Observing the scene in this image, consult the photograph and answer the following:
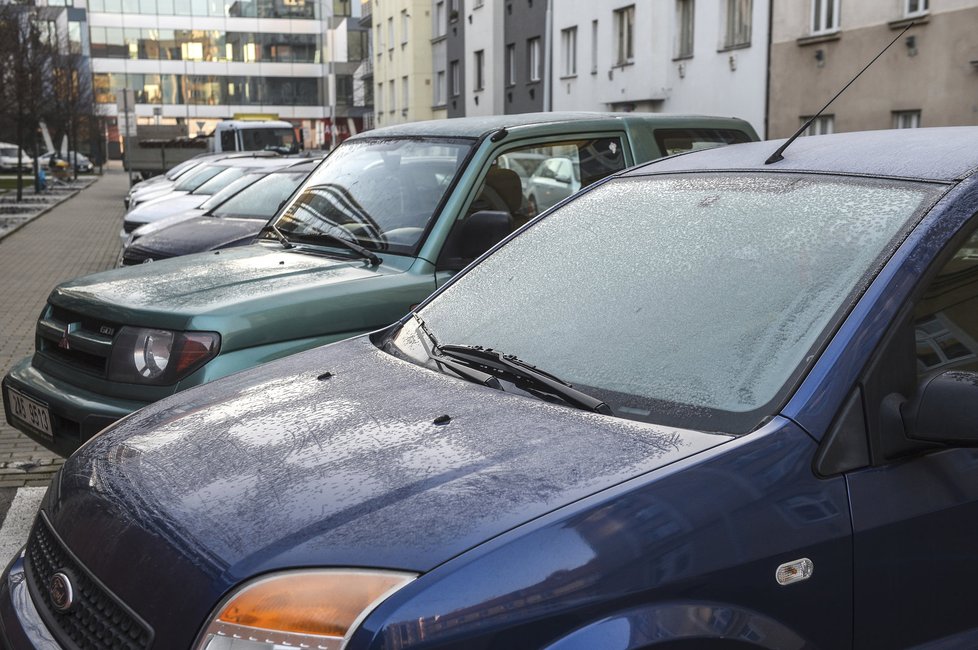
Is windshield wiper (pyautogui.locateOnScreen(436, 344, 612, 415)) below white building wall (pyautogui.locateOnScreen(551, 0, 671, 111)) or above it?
below

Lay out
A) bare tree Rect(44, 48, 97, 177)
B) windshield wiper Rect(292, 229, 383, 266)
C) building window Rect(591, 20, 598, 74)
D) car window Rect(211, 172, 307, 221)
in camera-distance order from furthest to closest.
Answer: bare tree Rect(44, 48, 97, 177) → building window Rect(591, 20, 598, 74) → car window Rect(211, 172, 307, 221) → windshield wiper Rect(292, 229, 383, 266)

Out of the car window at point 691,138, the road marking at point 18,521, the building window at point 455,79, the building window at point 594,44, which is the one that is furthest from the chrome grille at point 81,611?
the building window at point 455,79

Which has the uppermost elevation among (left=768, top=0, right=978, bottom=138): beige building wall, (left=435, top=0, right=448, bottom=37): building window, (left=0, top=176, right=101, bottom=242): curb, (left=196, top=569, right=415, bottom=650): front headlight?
(left=435, top=0, right=448, bottom=37): building window

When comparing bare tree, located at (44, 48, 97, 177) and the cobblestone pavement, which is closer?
the cobblestone pavement

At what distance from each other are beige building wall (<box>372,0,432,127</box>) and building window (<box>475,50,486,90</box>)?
5381mm

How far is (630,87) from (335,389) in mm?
28863

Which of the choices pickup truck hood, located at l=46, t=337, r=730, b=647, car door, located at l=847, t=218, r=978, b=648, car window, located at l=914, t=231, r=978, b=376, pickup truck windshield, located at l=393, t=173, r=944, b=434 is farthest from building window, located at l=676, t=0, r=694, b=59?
car door, located at l=847, t=218, r=978, b=648

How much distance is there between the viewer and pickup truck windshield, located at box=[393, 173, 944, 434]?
238 centimetres

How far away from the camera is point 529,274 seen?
10.6 ft

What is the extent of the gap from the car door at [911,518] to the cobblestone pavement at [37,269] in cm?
486

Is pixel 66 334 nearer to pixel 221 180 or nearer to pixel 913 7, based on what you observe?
pixel 221 180

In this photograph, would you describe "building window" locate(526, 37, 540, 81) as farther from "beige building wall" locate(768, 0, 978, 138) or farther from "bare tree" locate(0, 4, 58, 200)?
"bare tree" locate(0, 4, 58, 200)

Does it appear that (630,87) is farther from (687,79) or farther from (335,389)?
A: (335,389)

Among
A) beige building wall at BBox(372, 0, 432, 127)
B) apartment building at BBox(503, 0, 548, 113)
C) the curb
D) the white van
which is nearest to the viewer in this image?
the curb
